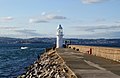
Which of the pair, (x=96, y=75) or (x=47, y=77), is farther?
(x=47, y=77)

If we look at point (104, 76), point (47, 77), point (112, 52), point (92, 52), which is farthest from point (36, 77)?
point (92, 52)

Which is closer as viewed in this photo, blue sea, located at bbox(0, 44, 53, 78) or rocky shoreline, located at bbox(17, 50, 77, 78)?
rocky shoreline, located at bbox(17, 50, 77, 78)

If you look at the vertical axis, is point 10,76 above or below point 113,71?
below

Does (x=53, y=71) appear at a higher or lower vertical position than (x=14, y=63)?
higher

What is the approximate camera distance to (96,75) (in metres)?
12.5

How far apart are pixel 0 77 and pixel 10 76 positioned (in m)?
0.73

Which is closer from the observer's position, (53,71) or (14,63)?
(53,71)

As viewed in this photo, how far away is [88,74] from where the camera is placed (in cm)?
1281

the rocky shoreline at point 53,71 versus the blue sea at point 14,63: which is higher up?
the rocky shoreline at point 53,71

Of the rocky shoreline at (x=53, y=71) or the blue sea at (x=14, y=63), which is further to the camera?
the blue sea at (x=14, y=63)

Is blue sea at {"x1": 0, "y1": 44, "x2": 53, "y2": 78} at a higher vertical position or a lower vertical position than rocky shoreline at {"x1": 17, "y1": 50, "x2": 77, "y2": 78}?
lower

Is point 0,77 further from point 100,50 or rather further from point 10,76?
point 100,50

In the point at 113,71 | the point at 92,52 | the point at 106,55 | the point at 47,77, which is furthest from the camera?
the point at 92,52

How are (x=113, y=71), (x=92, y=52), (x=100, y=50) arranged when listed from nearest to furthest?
(x=113, y=71) < (x=100, y=50) < (x=92, y=52)
